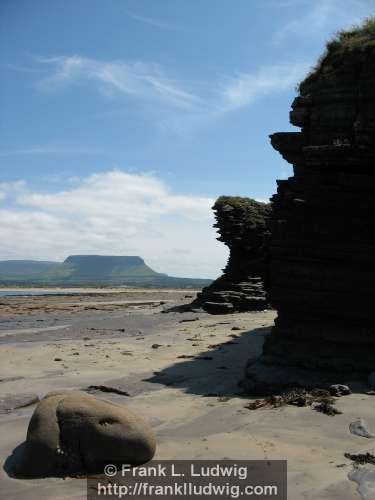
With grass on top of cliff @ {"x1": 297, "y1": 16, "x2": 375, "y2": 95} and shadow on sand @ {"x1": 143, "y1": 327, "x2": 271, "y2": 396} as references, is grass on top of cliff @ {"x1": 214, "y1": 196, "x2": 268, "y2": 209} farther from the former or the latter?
grass on top of cliff @ {"x1": 297, "y1": 16, "x2": 375, "y2": 95}

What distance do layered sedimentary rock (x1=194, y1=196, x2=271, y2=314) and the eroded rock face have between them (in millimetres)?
24711

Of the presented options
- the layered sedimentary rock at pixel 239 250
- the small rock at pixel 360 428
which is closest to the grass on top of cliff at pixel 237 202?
the layered sedimentary rock at pixel 239 250

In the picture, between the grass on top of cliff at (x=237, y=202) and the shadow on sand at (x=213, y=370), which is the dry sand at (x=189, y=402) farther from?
the grass on top of cliff at (x=237, y=202)

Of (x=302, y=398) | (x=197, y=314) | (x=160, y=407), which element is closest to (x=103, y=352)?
(x=160, y=407)

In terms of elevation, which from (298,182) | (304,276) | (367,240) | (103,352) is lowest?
(103,352)

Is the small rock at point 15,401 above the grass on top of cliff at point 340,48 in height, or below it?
below

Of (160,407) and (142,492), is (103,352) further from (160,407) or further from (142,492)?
(142,492)

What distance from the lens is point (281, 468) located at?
650cm

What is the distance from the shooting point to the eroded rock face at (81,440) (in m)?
6.56

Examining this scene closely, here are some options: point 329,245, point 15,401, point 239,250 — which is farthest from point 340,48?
point 239,250

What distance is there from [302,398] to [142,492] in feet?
14.4

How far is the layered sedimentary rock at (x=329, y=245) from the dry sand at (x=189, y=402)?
157 centimetres

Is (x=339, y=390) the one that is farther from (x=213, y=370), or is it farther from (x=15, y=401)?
(x=15, y=401)

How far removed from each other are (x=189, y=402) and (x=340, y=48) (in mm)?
9641
